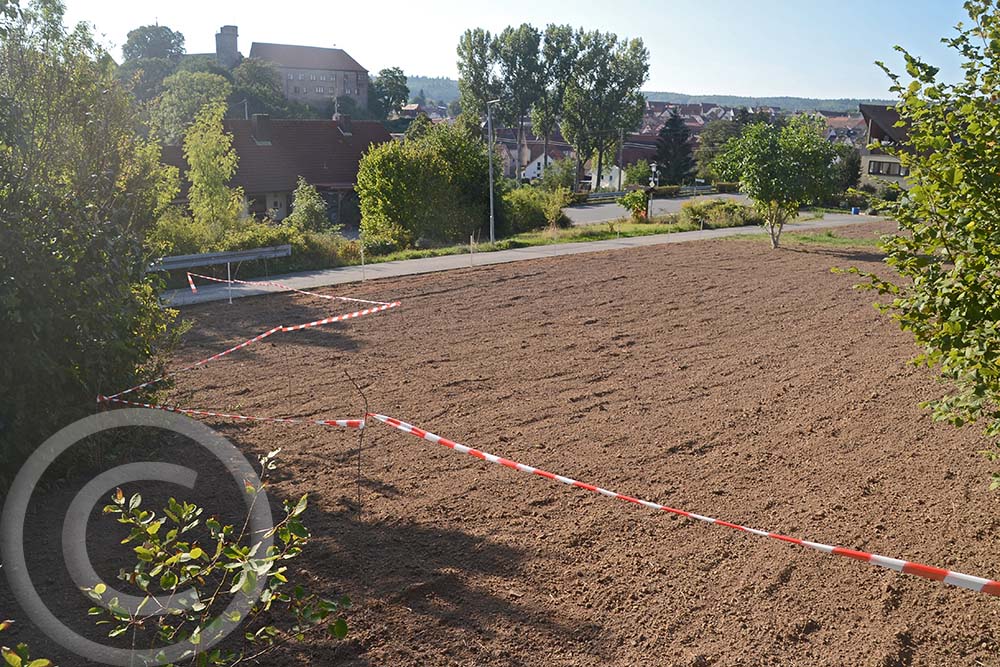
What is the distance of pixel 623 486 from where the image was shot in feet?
24.4

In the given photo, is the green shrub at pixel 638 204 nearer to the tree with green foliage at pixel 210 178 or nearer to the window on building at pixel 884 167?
the tree with green foliage at pixel 210 178

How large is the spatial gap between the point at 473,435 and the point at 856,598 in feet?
14.0

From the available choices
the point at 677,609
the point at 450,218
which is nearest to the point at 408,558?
the point at 677,609

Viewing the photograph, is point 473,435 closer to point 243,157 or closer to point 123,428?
point 123,428

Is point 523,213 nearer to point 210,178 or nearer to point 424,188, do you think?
point 424,188

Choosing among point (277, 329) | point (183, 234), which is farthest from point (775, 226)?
point (277, 329)

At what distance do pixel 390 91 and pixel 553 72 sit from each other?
40031 millimetres

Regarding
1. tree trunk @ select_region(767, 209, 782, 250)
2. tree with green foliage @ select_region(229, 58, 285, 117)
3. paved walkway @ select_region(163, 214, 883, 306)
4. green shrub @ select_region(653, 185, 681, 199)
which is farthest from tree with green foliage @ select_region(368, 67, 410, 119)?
tree trunk @ select_region(767, 209, 782, 250)

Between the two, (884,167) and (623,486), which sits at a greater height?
(884,167)

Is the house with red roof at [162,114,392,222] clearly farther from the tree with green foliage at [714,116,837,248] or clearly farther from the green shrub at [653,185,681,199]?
the tree with green foliage at [714,116,837,248]

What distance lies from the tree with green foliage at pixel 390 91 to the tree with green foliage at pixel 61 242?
103 meters

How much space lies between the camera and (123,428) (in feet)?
26.5

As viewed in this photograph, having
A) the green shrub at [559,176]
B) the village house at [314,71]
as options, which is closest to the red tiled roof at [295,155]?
the green shrub at [559,176]

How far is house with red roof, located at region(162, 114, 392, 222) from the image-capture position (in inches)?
1721
